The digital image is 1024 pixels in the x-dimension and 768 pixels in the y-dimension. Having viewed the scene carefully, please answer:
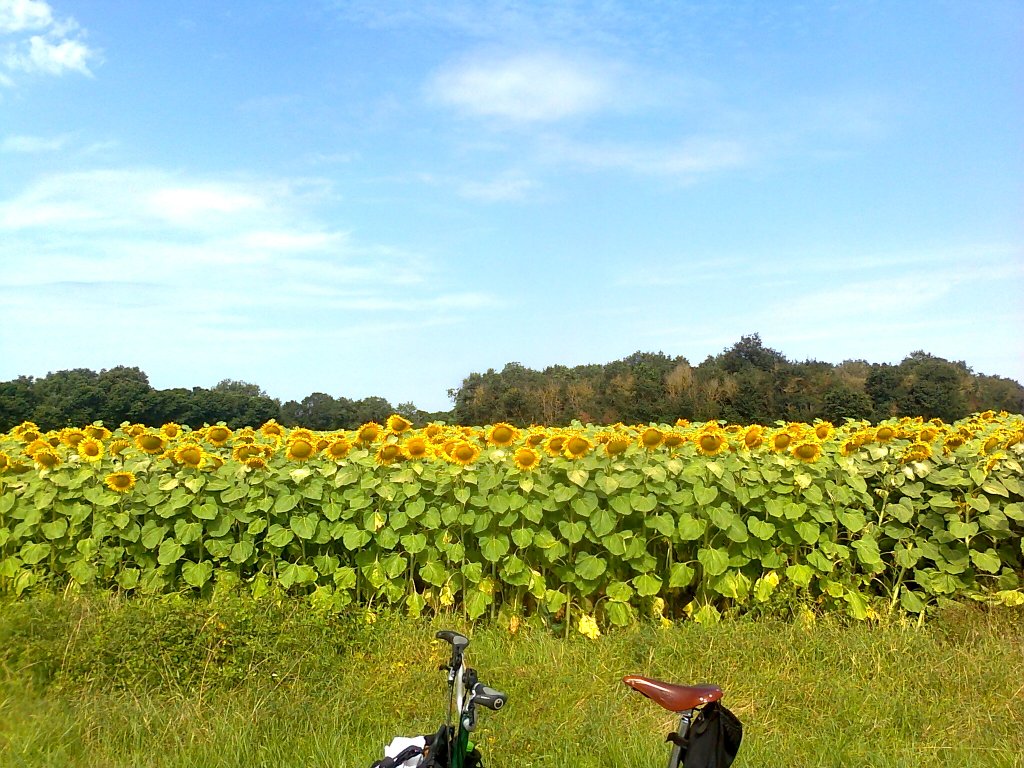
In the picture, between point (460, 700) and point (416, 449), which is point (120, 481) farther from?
point (460, 700)

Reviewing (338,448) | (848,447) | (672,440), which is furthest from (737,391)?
(338,448)

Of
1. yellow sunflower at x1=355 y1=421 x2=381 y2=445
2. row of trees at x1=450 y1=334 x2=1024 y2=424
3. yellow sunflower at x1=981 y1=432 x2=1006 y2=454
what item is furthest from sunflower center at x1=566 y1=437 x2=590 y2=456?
row of trees at x1=450 y1=334 x2=1024 y2=424

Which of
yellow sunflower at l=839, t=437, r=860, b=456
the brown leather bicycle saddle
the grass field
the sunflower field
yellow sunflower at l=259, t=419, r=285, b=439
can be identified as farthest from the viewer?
yellow sunflower at l=259, t=419, r=285, b=439

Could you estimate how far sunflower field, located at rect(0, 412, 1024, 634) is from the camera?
213 inches

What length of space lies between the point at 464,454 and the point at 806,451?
2.19 metres

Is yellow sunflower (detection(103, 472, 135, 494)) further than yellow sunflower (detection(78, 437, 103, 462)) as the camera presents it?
No

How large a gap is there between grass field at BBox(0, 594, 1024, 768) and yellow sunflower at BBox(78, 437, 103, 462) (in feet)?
3.38

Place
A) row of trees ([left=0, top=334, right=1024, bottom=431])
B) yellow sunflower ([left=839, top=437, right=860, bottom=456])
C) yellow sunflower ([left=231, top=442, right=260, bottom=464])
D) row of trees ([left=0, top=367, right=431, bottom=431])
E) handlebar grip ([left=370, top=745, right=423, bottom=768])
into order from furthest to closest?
row of trees ([left=0, top=334, right=1024, bottom=431]) < row of trees ([left=0, top=367, right=431, bottom=431]) < yellow sunflower ([left=839, top=437, right=860, bottom=456]) < yellow sunflower ([left=231, top=442, right=260, bottom=464]) < handlebar grip ([left=370, top=745, right=423, bottom=768])

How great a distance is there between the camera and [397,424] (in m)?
5.96

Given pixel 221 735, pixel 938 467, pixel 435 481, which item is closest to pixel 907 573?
pixel 938 467

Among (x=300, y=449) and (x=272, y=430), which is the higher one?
(x=272, y=430)

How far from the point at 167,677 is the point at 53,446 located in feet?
9.24

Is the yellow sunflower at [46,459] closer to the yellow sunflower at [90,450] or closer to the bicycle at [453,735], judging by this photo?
the yellow sunflower at [90,450]

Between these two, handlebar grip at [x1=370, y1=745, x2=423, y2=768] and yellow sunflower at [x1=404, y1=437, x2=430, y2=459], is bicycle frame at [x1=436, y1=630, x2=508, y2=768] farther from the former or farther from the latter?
yellow sunflower at [x1=404, y1=437, x2=430, y2=459]
